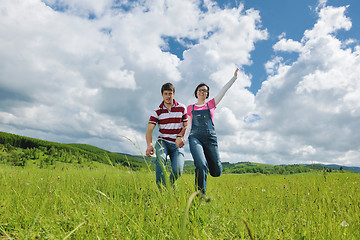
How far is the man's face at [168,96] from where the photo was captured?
16.4 ft

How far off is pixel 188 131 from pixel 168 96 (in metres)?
0.91

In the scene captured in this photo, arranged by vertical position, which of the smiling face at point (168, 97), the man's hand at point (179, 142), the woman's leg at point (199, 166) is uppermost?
the smiling face at point (168, 97)

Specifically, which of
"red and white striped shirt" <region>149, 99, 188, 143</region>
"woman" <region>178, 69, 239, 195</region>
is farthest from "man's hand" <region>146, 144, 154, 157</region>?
"woman" <region>178, 69, 239, 195</region>

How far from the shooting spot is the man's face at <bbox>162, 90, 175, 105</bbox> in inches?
197

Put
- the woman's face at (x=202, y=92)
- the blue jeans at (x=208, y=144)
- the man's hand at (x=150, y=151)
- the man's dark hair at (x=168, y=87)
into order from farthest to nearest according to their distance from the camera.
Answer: the woman's face at (x=202, y=92)
the blue jeans at (x=208, y=144)
the man's dark hair at (x=168, y=87)
the man's hand at (x=150, y=151)

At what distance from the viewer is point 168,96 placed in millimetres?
5004

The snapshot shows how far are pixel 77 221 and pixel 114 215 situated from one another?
0.58 metres

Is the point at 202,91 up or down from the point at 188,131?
up

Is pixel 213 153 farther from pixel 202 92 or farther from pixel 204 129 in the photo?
pixel 202 92

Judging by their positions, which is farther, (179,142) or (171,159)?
(171,159)

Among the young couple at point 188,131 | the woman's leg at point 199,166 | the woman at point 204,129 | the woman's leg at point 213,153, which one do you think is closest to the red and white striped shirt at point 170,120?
the young couple at point 188,131

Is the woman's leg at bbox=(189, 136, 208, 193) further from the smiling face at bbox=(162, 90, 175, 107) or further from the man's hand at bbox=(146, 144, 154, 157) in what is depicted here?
the smiling face at bbox=(162, 90, 175, 107)

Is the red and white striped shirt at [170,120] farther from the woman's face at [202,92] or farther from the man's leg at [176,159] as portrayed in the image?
the woman's face at [202,92]

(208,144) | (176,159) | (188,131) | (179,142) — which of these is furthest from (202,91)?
(176,159)
